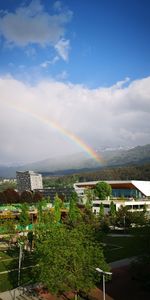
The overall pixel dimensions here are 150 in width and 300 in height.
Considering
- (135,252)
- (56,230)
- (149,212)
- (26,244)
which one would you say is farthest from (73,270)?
(149,212)

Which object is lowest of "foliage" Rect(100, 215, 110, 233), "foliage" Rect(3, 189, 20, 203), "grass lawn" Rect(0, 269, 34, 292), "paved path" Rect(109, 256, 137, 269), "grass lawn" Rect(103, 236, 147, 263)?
"grass lawn" Rect(0, 269, 34, 292)

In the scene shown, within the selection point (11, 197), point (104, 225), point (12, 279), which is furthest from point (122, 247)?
point (11, 197)

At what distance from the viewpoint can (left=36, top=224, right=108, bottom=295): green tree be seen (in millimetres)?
19750

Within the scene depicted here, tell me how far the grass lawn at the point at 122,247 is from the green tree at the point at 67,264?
12793mm

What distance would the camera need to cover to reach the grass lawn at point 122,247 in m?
37.2

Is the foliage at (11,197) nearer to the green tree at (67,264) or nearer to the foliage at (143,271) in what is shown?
the foliage at (143,271)

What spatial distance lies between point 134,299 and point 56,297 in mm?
5226

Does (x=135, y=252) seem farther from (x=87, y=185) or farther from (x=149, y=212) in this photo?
(x=87, y=185)

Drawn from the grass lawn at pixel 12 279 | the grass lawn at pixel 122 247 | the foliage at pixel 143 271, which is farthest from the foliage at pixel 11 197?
the foliage at pixel 143 271

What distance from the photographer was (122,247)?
140ft

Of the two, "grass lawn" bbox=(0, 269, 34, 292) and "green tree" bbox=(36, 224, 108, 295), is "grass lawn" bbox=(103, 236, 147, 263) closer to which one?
→ "grass lawn" bbox=(0, 269, 34, 292)

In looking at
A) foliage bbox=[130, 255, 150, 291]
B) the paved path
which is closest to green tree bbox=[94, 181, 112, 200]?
the paved path

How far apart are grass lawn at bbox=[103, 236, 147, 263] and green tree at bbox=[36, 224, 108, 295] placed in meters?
12.8

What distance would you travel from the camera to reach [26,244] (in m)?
43.9
